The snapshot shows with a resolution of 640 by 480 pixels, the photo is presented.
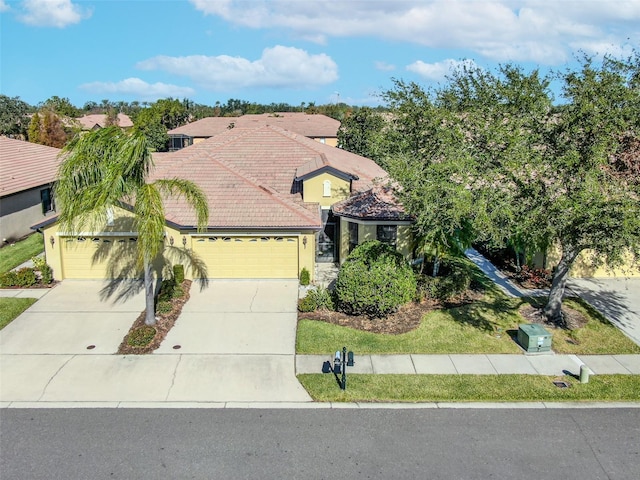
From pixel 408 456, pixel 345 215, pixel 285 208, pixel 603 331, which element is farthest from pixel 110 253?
pixel 603 331

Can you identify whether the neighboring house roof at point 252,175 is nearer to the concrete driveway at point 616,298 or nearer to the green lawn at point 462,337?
the green lawn at point 462,337

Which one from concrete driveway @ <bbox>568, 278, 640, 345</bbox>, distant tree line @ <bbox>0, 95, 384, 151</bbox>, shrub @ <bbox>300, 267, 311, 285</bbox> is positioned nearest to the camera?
concrete driveway @ <bbox>568, 278, 640, 345</bbox>

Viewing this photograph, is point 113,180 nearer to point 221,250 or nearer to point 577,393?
point 221,250

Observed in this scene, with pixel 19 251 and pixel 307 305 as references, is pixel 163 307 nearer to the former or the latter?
pixel 307 305

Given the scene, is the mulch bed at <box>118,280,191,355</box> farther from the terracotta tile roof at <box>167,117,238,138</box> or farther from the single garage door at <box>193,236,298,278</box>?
the terracotta tile roof at <box>167,117,238,138</box>

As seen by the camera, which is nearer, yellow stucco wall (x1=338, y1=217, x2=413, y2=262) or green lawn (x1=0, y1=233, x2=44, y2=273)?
yellow stucco wall (x1=338, y1=217, x2=413, y2=262)

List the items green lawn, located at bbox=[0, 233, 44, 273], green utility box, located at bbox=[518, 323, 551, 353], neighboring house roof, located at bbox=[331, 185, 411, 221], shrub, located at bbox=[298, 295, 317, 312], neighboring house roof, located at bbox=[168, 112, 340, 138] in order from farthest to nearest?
neighboring house roof, located at bbox=[168, 112, 340, 138]
green lawn, located at bbox=[0, 233, 44, 273]
neighboring house roof, located at bbox=[331, 185, 411, 221]
shrub, located at bbox=[298, 295, 317, 312]
green utility box, located at bbox=[518, 323, 551, 353]

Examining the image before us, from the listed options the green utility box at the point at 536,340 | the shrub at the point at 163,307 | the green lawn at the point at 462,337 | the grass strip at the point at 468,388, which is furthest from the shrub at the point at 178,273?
the green utility box at the point at 536,340

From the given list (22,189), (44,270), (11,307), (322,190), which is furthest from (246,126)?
(11,307)

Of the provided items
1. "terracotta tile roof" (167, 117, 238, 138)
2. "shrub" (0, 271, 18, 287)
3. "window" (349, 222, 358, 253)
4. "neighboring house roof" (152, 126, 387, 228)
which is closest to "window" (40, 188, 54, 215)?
"neighboring house roof" (152, 126, 387, 228)
